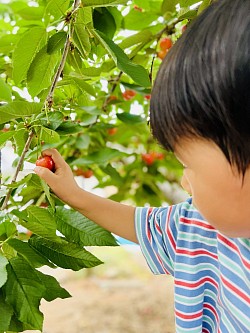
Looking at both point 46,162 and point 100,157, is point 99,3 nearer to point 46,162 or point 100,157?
point 46,162

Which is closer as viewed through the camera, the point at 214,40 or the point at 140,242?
the point at 214,40

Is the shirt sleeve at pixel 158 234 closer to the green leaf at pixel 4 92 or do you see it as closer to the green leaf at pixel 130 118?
the green leaf at pixel 4 92

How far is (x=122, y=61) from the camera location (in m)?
0.74

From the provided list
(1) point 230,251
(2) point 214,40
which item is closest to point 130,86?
(1) point 230,251

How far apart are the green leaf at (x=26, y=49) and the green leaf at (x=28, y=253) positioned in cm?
21

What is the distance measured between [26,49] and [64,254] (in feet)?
0.85

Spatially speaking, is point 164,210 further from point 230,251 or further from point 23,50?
point 23,50

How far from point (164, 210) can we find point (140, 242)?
0.06 m

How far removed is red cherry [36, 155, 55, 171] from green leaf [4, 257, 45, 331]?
134 millimetres

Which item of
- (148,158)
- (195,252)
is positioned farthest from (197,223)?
(148,158)

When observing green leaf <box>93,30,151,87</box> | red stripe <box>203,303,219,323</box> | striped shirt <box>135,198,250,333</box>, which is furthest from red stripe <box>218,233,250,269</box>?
green leaf <box>93,30,151,87</box>

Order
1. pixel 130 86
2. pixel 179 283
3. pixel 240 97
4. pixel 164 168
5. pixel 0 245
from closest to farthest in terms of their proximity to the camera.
Result: pixel 240 97
pixel 0 245
pixel 179 283
pixel 130 86
pixel 164 168

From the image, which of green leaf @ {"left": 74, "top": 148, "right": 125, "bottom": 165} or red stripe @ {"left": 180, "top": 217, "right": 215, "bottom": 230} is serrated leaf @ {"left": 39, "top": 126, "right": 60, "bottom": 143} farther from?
green leaf @ {"left": 74, "top": 148, "right": 125, "bottom": 165}

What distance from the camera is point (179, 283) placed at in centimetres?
87
